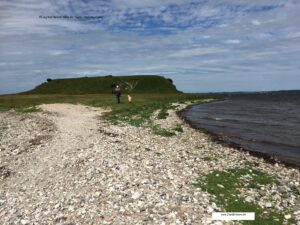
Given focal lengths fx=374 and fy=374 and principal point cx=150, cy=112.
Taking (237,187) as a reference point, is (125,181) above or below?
above

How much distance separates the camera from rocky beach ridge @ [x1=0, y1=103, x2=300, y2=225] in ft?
51.3

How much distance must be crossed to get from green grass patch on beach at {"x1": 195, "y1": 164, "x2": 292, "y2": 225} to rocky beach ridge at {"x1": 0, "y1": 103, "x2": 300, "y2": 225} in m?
0.10

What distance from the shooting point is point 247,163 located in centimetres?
2648

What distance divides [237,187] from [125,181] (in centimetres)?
592

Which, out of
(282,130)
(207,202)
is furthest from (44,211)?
(282,130)

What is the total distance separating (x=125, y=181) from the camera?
62.5 feet

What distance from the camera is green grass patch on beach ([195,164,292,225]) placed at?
1590 cm

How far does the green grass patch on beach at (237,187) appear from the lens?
15905 millimetres

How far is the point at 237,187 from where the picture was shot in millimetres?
19719

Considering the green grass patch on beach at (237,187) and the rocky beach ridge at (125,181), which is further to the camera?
the green grass patch on beach at (237,187)

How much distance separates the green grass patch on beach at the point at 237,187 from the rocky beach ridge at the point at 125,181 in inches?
3.8

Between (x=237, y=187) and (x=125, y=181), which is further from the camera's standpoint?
(x=237, y=187)

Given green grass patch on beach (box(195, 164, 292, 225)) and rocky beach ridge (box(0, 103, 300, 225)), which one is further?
green grass patch on beach (box(195, 164, 292, 225))

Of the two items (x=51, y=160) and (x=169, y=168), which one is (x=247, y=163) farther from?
(x=51, y=160)
